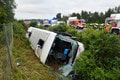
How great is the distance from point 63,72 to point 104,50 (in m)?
1.67

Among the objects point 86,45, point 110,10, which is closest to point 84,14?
point 110,10

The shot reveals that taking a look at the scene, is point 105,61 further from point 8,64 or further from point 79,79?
point 8,64

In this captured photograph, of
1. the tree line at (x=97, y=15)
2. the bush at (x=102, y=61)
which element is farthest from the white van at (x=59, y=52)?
the tree line at (x=97, y=15)

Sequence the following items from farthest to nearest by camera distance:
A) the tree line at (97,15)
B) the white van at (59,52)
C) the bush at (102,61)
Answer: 1. the tree line at (97,15)
2. the white van at (59,52)
3. the bush at (102,61)

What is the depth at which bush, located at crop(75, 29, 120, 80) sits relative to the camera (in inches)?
134

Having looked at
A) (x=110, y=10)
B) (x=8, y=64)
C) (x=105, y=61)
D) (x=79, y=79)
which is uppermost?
(x=110, y=10)

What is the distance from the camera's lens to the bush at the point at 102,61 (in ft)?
11.1

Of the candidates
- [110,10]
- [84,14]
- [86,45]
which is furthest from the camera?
[84,14]

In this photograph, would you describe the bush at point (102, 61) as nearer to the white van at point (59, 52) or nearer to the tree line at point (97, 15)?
the white van at point (59, 52)

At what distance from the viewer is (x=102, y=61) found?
3.81 meters

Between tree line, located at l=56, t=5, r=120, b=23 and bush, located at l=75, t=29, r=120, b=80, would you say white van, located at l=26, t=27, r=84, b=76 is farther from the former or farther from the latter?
tree line, located at l=56, t=5, r=120, b=23

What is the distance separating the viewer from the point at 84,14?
204 feet

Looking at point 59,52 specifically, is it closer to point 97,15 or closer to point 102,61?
point 102,61

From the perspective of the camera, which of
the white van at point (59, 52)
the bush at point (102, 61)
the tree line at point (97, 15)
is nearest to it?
the bush at point (102, 61)
